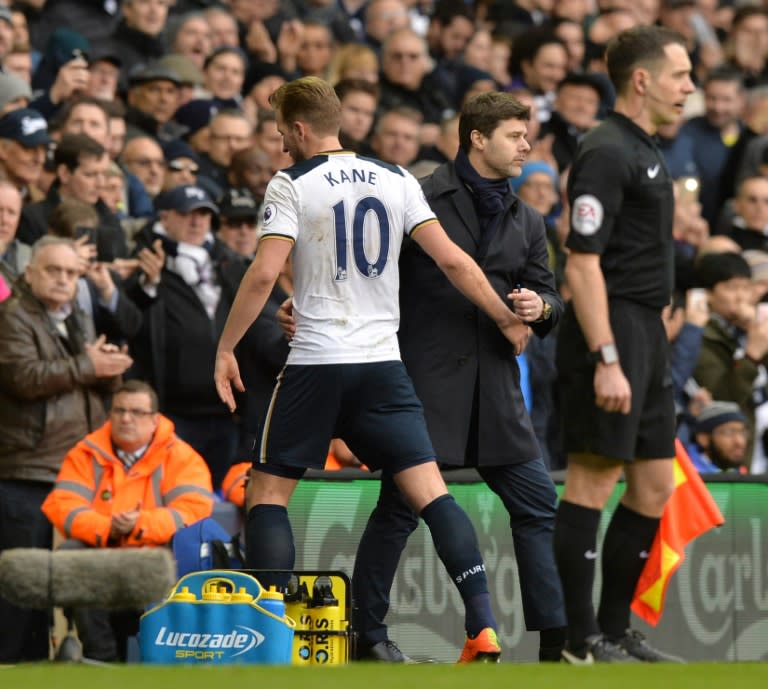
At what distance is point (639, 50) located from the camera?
8.31 m

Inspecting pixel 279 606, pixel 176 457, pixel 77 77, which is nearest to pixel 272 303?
pixel 176 457

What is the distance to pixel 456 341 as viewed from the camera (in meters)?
7.79

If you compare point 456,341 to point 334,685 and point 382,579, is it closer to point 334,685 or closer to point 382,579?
point 382,579

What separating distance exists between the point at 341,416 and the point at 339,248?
0.65 metres

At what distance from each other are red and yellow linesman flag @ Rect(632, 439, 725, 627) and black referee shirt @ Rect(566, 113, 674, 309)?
123 cm

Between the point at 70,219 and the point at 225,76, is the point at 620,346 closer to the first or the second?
the point at 70,219

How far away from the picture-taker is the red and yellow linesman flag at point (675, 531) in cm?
884

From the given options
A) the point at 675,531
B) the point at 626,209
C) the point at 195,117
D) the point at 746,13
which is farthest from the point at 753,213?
the point at 626,209

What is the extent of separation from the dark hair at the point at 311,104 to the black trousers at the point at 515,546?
1.50 metres

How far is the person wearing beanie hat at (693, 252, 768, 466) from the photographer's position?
12422 mm

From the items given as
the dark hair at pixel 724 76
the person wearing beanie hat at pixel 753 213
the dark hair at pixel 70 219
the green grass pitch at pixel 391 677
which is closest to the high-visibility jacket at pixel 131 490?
the dark hair at pixel 70 219

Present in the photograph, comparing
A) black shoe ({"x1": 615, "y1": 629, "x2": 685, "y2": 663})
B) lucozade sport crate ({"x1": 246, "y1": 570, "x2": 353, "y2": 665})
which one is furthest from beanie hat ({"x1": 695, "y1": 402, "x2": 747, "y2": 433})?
lucozade sport crate ({"x1": 246, "y1": 570, "x2": 353, "y2": 665})

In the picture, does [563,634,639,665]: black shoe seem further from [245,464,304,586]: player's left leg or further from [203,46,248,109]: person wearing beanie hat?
[203,46,248,109]: person wearing beanie hat

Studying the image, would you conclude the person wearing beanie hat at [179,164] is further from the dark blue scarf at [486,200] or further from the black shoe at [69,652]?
the black shoe at [69,652]
